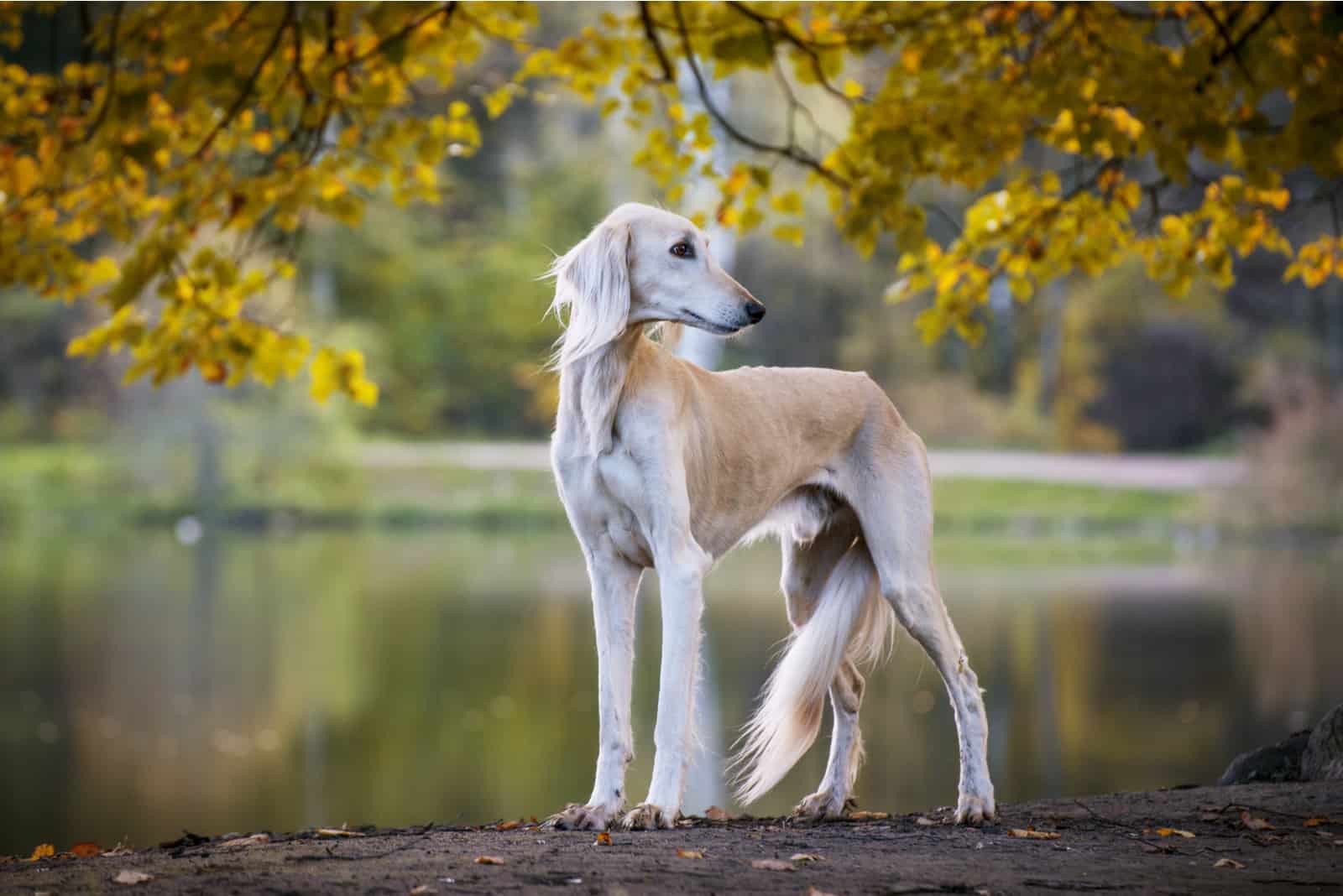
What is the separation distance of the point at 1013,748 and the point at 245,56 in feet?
25.0

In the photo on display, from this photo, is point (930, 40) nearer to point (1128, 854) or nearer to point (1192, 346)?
point (1128, 854)

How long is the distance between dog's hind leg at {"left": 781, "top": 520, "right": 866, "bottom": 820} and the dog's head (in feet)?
3.78

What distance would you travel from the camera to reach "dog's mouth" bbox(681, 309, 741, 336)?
4355 mm

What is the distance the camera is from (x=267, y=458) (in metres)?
25.0

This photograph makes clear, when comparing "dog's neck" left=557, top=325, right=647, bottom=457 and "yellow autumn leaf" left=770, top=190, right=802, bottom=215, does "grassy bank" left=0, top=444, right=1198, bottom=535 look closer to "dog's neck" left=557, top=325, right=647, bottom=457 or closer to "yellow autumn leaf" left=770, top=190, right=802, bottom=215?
"yellow autumn leaf" left=770, top=190, right=802, bottom=215

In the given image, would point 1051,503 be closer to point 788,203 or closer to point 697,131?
point 788,203

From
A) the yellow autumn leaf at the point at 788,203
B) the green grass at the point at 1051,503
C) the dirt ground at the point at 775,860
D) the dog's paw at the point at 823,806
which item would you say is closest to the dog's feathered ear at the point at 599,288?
the dirt ground at the point at 775,860

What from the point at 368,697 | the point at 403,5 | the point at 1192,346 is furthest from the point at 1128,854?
the point at 1192,346

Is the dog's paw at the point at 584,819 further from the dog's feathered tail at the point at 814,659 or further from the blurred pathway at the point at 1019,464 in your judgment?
the blurred pathway at the point at 1019,464

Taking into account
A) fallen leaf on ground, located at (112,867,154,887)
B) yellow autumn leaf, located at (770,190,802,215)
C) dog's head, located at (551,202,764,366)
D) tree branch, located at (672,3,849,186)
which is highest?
tree branch, located at (672,3,849,186)

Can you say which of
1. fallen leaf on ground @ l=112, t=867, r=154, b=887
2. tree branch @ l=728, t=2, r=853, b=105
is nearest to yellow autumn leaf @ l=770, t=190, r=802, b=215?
tree branch @ l=728, t=2, r=853, b=105

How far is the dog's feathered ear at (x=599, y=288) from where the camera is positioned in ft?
14.3

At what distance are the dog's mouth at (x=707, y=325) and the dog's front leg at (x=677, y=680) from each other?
610 mm

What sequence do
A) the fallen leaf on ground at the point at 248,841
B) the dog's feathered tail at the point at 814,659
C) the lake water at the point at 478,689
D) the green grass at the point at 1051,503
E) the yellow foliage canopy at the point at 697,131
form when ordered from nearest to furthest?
the fallen leaf on ground at the point at 248,841, the yellow foliage canopy at the point at 697,131, the dog's feathered tail at the point at 814,659, the lake water at the point at 478,689, the green grass at the point at 1051,503
